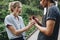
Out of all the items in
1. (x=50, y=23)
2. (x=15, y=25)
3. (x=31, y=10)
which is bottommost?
(x=31, y=10)

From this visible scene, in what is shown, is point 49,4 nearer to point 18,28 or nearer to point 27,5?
point 18,28

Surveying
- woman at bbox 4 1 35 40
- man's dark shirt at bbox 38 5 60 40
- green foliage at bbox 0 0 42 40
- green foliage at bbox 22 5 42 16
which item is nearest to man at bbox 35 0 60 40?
man's dark shirt at bbox 38 5 60 40

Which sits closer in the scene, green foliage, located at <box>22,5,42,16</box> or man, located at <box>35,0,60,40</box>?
man, located at <box>35,0,60,40</box>

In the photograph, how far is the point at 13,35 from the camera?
1857 millimetres

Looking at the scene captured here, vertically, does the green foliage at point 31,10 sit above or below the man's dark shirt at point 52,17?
below

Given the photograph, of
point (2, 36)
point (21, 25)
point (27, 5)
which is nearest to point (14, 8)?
point (21, 25)

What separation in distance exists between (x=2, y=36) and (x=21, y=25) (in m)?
1.95

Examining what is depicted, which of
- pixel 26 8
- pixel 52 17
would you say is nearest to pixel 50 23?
pixel 52 17

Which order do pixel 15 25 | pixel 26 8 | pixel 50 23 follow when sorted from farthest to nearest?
pixel 26 8
pixel 15 25
pixel 50 23

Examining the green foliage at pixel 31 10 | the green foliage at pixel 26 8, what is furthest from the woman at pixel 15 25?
the green foliage at pixel 31 10

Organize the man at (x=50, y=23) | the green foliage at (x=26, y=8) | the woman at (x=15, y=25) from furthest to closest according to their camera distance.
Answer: the green foliage at (x=26, y=8)
the woman at (x=15, y=25)
the man at (x=50, y=23)

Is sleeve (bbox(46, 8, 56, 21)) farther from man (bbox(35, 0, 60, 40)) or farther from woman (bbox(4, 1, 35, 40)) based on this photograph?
woman (bbox(4, 1, 35, 40))

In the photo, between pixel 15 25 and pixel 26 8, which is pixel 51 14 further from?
pixel 26 8

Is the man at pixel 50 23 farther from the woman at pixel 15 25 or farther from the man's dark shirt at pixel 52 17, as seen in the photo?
the woman at pixel 15 25
